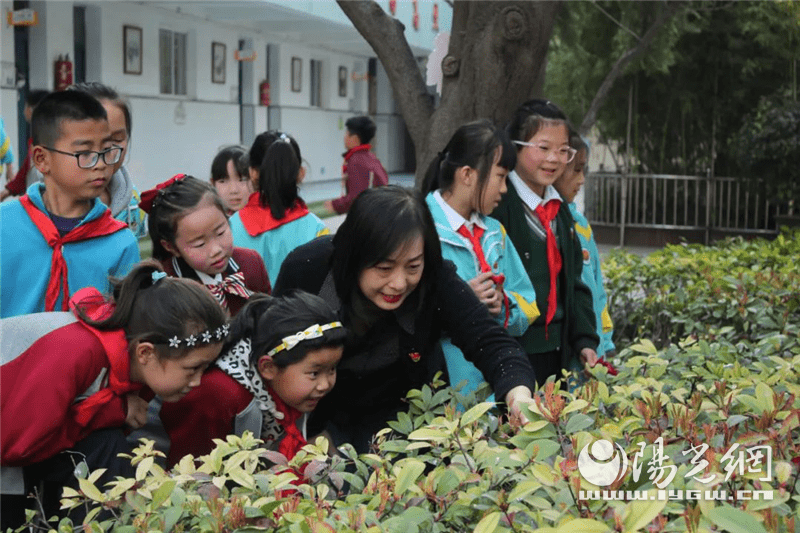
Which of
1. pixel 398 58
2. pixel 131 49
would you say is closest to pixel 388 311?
pixel 398 58

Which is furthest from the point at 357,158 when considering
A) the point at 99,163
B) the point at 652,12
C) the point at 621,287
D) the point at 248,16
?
the point at 248,16

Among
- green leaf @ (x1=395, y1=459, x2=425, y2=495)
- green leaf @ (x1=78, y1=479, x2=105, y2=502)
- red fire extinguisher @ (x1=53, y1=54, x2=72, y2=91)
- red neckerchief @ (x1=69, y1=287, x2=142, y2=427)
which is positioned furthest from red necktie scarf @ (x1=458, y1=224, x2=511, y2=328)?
red fire extinguisher @ (x1=53, y1=54, x2=72, y2=91)

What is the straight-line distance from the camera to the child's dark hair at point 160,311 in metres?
2.57

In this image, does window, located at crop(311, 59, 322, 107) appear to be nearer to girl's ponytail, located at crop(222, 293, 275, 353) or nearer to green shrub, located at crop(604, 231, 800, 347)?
green shrub, located at crop(604, 231, 800, 347)

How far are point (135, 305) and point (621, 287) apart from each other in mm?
3676

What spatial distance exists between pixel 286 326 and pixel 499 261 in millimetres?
1132

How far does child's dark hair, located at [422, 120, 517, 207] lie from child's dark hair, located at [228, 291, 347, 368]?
99 centimetres

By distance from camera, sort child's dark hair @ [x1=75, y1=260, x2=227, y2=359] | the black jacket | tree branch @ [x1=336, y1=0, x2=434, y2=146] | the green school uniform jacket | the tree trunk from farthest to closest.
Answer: tree branch @ [x1=336, y1=0, x2=434, y2=146] → the tree trunk → the green school uniform jacket → the black jacket → child's dark hair @ [x1=75, y1=260, x2=227, y2=359]

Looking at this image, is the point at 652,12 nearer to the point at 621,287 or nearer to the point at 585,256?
the point at 621,287

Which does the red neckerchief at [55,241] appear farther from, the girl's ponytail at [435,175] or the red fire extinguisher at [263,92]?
the red fire extinguisher at [263,92]

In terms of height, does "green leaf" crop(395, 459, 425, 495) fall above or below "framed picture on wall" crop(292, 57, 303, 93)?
below

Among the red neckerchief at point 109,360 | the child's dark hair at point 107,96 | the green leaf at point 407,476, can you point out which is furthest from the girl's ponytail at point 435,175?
the green leaf at point 407,476

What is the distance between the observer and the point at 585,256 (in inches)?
168

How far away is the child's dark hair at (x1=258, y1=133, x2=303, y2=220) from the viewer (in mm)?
4391
